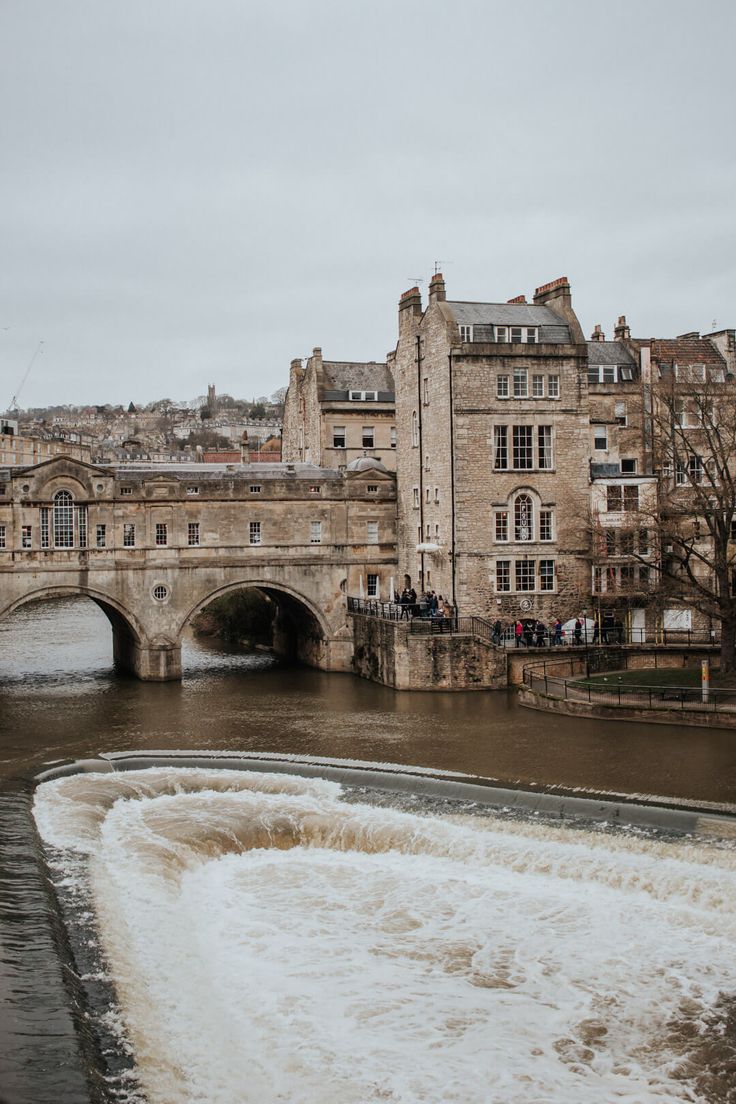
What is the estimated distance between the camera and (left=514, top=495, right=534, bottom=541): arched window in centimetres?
4394

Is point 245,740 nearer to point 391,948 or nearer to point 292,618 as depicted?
point 391,948

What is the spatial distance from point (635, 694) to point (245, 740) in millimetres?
11930

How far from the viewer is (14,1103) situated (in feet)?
40.3

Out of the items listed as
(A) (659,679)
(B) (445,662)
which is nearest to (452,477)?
(B) (445,662)

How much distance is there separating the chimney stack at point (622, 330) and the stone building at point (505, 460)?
7359mm

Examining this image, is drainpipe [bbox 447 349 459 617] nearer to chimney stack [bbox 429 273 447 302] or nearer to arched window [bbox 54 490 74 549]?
chimney stack [bbox 429 273 447 302]

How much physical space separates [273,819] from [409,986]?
25.7 ft

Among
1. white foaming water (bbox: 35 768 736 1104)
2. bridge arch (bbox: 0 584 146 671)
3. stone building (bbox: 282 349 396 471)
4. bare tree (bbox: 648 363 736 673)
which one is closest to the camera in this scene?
white foaming water (bbox: 35 768 736 1104)

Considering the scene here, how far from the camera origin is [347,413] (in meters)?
57.0

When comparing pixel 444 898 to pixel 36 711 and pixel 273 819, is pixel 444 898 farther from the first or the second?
pixel 36 711

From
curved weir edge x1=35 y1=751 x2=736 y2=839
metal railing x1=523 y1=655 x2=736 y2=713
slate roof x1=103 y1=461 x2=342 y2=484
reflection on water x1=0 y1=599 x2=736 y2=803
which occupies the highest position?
slate roof x1=103 y1=461 x2=342 y2=484

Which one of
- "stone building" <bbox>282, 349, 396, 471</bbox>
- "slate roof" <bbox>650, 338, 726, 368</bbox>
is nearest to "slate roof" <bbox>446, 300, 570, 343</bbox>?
"slate roof" <bbox>650, 338, 726, 368</bbox>

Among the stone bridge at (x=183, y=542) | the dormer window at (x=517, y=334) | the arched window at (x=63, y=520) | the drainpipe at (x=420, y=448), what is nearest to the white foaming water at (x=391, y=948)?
the stone bridge at (x=183, y=542)

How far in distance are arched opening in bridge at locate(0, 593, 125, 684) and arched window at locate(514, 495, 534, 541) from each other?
1611 centimetres
